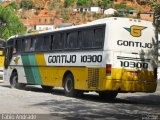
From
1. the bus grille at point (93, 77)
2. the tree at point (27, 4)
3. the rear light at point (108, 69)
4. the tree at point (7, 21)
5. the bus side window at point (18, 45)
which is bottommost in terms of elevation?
the bus grille at point (93, 77)

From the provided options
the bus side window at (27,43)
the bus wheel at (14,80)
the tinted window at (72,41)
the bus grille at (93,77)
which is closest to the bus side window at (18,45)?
the bus side window at (27,43)

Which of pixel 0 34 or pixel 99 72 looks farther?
pixel 0 34

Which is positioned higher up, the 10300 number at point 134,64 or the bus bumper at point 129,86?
the 10300 number at point 134,64

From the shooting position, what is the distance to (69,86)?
20.0 metres

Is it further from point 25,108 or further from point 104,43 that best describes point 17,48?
point 25,108

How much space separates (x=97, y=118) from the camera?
12500 mm

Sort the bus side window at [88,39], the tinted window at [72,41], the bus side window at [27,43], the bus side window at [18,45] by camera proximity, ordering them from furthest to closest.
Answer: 1. the bus side window at [18,45]
2. the bus side window at [27,43]
3. the tinted window at [72,41]
4. the bus side window at [88,39]

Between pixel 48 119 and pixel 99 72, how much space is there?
6.07 m

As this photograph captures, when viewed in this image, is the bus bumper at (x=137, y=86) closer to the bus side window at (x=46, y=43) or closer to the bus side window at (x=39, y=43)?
the bus side window at (x=46, y=43)

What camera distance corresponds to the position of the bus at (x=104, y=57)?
57.4 ft

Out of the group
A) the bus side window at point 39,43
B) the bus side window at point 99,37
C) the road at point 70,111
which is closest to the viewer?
the road at point 70,111

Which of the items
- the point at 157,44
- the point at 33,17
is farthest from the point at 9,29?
the point at 33,17

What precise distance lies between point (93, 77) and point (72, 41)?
2369 mm

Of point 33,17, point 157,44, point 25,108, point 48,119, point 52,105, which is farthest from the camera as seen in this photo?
point 33,17
